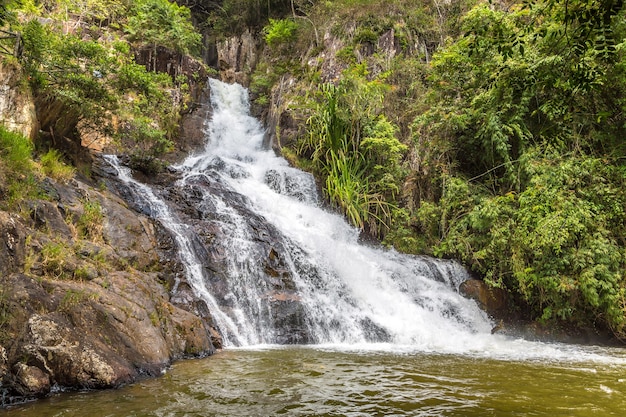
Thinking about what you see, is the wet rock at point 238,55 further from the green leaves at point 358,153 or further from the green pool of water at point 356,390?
the green pool of water at point 356,390

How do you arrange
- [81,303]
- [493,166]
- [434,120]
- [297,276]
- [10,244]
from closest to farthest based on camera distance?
[81,303], [10,244], [297,276], [493,166], [434,120]

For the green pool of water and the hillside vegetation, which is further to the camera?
the hillside vegetation

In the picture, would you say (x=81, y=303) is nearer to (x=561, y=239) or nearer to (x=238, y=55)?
(x=561, y=239)

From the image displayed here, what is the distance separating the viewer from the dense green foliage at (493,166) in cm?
929

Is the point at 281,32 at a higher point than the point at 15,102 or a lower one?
higher

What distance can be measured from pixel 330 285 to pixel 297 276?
77 centimetres

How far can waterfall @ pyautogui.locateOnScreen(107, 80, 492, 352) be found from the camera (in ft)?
27.5

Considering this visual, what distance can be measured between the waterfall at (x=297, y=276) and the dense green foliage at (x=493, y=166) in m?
1.23

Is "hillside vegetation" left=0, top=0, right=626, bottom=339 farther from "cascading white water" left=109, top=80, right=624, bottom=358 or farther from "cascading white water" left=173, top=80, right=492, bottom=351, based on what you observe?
"cascading white water" left=109, top=80, right=624, bottom=358

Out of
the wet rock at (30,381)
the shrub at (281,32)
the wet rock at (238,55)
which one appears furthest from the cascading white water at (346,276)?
the wet rock at (238,55)

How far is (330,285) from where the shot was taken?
974 centimetres

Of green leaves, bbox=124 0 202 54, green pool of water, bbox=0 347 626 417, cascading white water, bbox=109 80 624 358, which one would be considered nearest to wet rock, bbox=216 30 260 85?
green leaves, bbox=124 0 202 54

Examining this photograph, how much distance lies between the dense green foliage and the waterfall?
4.05 feet

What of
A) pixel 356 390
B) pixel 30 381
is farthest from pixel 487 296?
pixel 30 381
